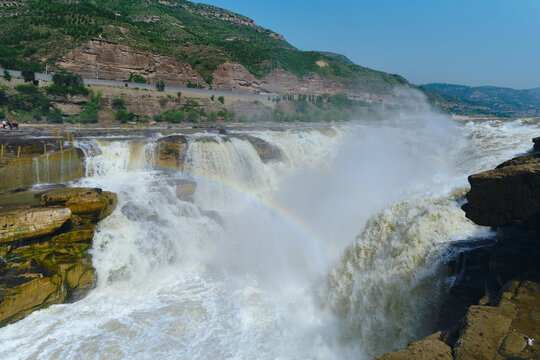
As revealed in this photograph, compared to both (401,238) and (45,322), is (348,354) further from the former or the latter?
(45,322)

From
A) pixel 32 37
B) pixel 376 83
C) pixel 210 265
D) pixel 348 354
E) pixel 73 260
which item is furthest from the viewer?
pixel 376 83

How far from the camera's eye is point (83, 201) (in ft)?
31.6

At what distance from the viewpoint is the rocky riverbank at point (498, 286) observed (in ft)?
11.4

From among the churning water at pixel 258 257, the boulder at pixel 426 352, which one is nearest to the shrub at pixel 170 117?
the churning water at pixel 258 257

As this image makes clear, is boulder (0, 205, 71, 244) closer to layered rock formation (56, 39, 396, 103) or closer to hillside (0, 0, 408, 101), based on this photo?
hillside (0, 0, 408, 101)

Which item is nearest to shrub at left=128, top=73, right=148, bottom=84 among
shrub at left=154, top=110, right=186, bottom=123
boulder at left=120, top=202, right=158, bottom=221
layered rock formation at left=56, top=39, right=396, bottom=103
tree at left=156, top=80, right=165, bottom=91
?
layered rock formation at left=56, top=39, right=396, bottom=103

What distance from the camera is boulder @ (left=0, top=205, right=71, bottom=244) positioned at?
778 cm

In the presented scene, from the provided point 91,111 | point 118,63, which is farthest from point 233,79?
point 91,111

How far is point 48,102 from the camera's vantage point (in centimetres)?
2594

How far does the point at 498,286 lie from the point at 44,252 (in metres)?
9.88

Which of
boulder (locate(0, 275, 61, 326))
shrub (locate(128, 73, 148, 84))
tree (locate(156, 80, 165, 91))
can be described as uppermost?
shrub (locate(128, 73, 148, 84))

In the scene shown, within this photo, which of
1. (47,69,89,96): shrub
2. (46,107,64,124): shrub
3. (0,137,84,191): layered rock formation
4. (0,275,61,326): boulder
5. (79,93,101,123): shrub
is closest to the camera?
(0,275,61,326): boulder

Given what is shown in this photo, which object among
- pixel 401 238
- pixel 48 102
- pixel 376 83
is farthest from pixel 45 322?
pixel 376 83

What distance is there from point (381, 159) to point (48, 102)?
85.5ft
